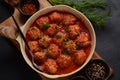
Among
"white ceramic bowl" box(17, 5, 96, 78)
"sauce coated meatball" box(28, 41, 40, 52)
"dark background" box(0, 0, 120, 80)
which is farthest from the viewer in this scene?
"dark background" box(0, 0, 120, 80)

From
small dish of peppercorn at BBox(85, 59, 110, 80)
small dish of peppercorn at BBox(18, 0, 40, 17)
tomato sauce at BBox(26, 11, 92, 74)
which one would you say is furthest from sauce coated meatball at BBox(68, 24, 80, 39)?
small dish of peppercorn at BBox(18, 0, 40, 17)

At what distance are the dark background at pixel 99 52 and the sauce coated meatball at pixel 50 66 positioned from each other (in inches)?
7.9

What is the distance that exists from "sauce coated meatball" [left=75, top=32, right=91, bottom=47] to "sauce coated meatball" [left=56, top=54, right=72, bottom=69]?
0.44 ft

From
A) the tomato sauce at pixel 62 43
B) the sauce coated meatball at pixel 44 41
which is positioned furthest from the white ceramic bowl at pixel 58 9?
the sauce coated meatball at pixel 44 41

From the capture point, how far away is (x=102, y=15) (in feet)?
8.90

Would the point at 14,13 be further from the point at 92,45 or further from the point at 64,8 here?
the point at 92,45

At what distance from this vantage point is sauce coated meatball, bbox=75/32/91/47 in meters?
2.46

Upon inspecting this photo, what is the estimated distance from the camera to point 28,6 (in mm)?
2719

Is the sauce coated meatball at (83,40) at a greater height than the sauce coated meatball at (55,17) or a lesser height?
lesser

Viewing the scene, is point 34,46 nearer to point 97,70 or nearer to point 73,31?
point 73,31

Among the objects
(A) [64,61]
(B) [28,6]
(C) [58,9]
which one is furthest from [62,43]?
(B) [28,6]

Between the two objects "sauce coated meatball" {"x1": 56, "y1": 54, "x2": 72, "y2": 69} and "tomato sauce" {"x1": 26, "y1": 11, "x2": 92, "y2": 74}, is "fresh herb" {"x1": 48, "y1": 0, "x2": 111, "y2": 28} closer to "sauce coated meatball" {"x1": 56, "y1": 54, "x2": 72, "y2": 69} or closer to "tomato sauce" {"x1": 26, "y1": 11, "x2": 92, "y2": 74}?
"tomato sauce" {"x1": 26, "y1": 11, "x2": 92, "y2": 74}

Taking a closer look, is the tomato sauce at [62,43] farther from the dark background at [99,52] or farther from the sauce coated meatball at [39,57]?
the dark background at [99,52]

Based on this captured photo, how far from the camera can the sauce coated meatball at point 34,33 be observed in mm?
2526
